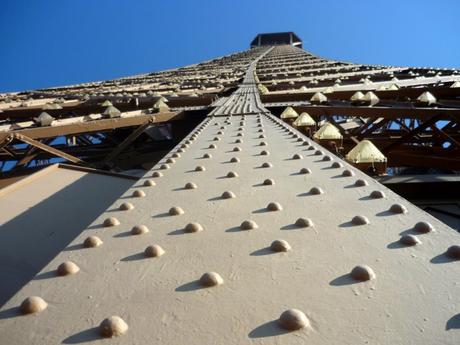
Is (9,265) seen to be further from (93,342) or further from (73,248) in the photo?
(93,342)

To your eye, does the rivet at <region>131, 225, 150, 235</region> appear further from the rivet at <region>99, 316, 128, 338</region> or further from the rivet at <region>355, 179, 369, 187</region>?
the rivet at <region>355, 179, 369, 187</region>

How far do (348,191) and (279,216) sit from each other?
0.55 meters

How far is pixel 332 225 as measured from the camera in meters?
2.14

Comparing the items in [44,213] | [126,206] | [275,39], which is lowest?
[44,213]

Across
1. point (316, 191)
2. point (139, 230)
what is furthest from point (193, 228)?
point (316, 191)

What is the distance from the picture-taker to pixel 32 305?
1.52m

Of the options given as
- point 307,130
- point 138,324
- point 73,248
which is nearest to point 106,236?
point 73,248

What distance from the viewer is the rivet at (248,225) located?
217 cm

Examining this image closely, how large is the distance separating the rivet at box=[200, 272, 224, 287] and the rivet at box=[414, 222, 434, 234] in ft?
3.15

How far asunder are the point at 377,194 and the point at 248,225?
0.81m

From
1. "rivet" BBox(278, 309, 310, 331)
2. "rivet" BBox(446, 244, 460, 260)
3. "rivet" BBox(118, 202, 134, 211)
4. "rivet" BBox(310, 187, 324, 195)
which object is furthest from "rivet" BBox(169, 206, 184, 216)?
"rivet" BBox(446, 244, 460, 260)

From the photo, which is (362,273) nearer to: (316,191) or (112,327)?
(112,327)

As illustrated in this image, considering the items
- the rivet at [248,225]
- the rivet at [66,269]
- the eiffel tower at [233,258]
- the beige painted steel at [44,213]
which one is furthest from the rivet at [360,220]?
the beige painted steel at [44,213]

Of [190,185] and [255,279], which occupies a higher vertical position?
[190,185]
